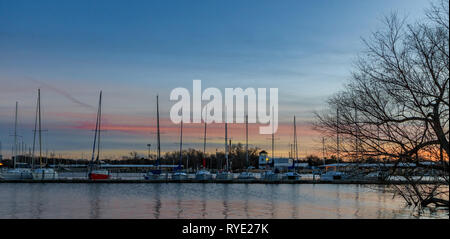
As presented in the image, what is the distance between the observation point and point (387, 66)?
55.5 ft

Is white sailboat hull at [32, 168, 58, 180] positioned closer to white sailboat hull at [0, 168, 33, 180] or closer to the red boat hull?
white sailboat hull at [0, 168, 33, 180]

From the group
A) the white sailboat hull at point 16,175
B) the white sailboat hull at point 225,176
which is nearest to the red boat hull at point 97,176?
the white sailboat hull at point 16,175

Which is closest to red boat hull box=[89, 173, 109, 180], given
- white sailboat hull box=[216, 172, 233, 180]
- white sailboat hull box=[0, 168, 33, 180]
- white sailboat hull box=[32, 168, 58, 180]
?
white sailboat hull box=[32, 168, 58, 180]

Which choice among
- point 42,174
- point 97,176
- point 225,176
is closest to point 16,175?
point 42,174

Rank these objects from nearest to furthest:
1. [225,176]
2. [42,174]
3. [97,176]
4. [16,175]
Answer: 1. [97,176]
2. [16,175]
3. [42,174]
4. [225,176]

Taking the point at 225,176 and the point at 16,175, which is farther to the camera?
the point at 225,176

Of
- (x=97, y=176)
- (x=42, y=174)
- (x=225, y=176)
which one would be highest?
(x=42, y=174)

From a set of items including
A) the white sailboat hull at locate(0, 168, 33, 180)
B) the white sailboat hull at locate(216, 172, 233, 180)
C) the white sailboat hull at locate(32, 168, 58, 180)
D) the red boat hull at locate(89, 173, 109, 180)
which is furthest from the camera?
the white sailboat hull at locate(216, 172, 233, 180)

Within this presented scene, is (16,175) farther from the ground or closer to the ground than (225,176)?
farther from the ground

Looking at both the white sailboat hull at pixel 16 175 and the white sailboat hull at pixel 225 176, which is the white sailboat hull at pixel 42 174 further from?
the white sailboat hull at pixel 225 176

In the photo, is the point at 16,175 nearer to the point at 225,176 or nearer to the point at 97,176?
the point at 97,176
